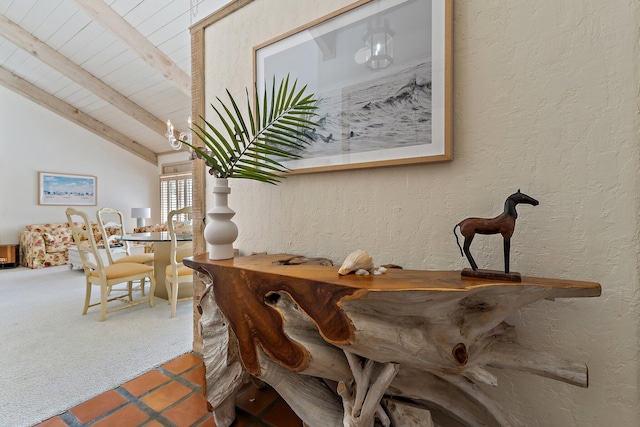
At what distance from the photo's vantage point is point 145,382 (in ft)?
5.03

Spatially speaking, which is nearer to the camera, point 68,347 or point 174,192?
point 68,347

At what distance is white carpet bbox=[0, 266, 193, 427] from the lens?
1.44m

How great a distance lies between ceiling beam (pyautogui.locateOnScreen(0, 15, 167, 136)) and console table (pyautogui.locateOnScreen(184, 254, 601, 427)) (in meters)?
5.57

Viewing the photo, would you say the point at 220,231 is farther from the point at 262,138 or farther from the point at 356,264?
the point at 356,264

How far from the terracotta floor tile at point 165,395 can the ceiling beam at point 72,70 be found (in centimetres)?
553

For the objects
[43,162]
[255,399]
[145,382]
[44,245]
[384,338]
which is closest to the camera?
[384,338]

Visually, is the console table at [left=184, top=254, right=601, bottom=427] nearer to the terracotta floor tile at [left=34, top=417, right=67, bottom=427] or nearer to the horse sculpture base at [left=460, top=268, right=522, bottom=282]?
the horse sculpture base at [left=460, top=268, right=522, bottom=282]

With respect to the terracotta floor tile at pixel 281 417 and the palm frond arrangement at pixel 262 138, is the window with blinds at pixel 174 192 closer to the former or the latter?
the palm frond arrangement at pixel 262 138

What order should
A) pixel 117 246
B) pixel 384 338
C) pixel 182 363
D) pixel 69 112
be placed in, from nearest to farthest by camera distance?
pixel 384 338, pixel 182 363, pixel 117 246, pixel 69 112

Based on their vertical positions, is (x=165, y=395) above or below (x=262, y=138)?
below

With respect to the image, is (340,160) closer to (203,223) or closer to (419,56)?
(419,56)

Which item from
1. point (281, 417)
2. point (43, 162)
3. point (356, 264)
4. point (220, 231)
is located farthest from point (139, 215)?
point (356, 264)

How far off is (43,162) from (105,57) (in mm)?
3256

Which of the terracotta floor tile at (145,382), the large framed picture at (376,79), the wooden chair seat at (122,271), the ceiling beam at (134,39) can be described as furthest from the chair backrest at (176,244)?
the ceiling beam at (134,39)
